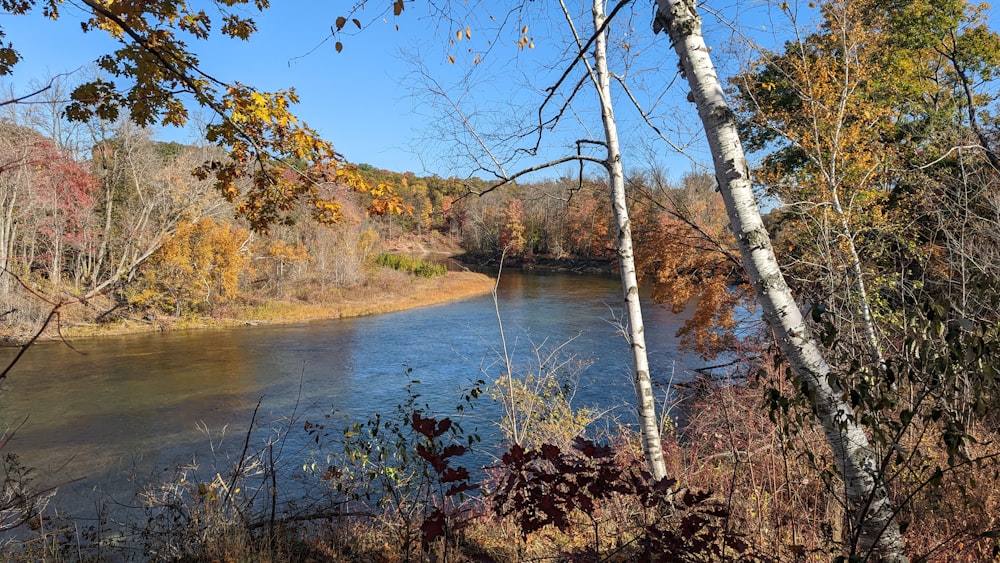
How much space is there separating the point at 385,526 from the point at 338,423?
690 centimetres

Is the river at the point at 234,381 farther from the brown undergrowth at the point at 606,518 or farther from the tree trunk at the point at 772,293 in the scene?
the tree trunk at the point at 772,293

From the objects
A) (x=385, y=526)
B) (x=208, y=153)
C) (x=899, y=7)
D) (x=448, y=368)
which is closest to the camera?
(x=385, y=526)

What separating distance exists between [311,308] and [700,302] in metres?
20.0

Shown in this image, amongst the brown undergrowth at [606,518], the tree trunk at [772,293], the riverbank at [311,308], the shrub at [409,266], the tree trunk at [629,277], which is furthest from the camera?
the shrub at [409,266]

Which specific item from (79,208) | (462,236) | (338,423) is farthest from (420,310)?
(462,236)

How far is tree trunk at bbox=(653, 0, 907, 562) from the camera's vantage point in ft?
7.77

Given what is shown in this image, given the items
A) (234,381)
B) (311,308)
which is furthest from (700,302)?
(311,308)

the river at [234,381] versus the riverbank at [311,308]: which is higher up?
the riverbank at [311,308]

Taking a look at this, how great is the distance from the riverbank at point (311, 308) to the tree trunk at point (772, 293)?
16477mm

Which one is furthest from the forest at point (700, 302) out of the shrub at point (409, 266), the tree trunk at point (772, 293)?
the shrub at point (409, 266)

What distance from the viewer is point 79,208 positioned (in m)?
22.0

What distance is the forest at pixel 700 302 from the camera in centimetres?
248

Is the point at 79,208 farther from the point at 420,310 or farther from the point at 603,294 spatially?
the point at 603,294

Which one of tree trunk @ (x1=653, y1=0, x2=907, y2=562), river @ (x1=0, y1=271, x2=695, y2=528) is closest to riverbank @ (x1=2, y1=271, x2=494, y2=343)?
river @ (x1=0, y1=271, x2=695, y2=528)
